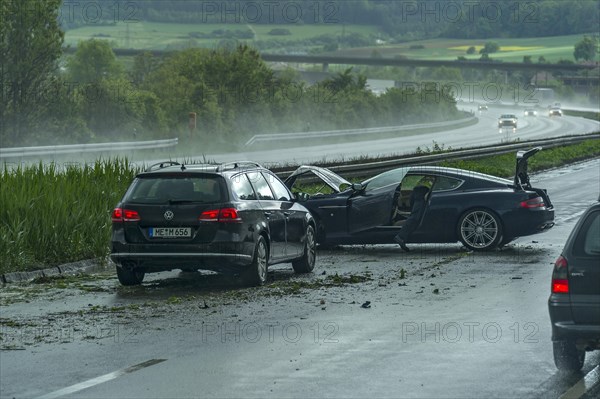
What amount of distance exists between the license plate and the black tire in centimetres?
84

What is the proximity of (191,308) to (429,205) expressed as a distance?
6992mm

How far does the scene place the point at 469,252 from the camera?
19.2 meters

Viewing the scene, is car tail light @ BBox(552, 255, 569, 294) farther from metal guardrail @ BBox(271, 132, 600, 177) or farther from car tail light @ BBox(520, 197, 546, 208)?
metal guardrail @ BBox(271, 132, 600, 177)

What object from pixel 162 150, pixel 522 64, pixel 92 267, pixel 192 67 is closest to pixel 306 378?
pixel 92 267

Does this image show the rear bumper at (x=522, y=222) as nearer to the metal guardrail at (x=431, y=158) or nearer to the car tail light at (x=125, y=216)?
the car tail light at (x=125, y=216)

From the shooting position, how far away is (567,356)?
9453mm

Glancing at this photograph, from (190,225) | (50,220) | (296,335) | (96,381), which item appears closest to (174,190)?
(190,225)

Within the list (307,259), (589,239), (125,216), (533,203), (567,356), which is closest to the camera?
(589,239)

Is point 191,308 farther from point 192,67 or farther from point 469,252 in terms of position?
point 192,67

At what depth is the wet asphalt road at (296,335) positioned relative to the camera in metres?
8.96

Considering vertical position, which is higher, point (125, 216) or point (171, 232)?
point (125, 216)

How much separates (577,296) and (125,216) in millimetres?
6872

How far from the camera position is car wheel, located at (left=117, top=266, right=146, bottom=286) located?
15.0m

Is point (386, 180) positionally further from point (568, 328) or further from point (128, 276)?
point (568, 328)
